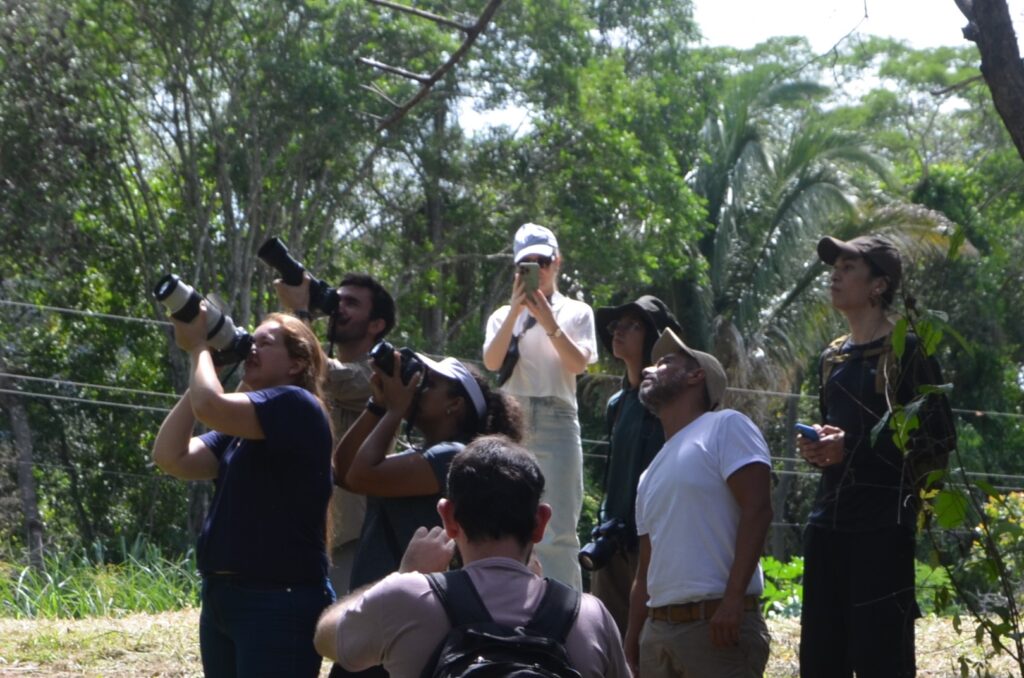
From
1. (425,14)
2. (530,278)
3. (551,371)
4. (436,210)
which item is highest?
(436,210)

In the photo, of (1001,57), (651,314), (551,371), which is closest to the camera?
(1001,57)

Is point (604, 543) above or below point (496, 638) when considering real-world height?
above

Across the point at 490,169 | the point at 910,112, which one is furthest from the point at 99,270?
the point at 910,112

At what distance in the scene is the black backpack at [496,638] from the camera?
2467mm

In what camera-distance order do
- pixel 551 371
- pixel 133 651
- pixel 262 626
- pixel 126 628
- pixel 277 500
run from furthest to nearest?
pixel 126 628
pixel 133 651
pixel 551 371
pixel 277 500
pixel 262 626

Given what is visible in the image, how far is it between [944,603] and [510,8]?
15.2 metres

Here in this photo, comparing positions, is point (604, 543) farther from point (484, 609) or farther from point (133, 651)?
point (133, 651)

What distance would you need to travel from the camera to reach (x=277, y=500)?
391cm

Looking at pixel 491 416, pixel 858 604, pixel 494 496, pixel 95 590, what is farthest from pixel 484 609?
pixel 95 590

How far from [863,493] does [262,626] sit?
193 cm

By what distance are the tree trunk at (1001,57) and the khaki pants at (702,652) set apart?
158 centimetres

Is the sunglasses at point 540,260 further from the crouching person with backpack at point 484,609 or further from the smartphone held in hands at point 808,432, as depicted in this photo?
the crouching person with backpack at point 484,609

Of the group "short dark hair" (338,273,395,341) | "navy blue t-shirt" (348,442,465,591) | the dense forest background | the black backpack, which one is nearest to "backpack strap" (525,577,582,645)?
the black backpack

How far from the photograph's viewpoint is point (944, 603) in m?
3.60
